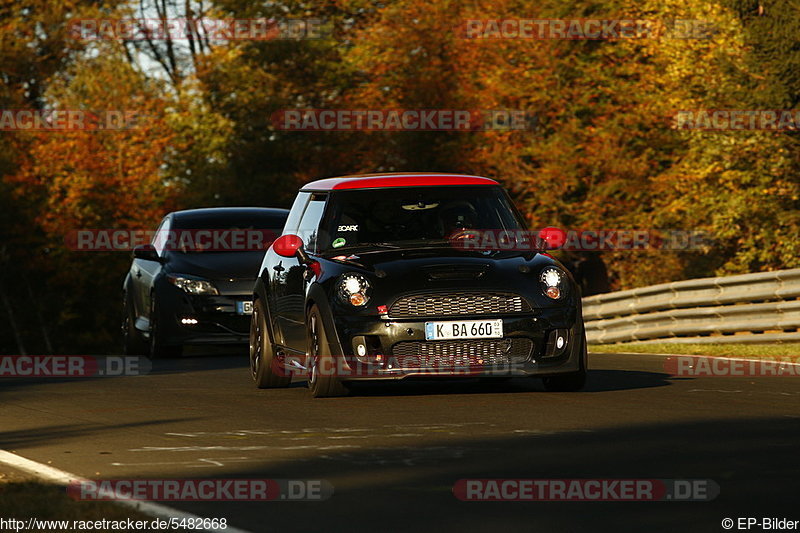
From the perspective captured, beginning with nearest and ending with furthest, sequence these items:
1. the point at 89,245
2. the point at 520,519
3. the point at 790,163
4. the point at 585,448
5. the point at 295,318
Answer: the point at 520,519 → the point at 585,448 → the point at 295,318 → the point at 790,163 → the point at 89,245

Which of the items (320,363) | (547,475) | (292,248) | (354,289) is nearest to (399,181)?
(292,248)

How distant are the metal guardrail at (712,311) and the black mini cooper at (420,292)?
888 cm

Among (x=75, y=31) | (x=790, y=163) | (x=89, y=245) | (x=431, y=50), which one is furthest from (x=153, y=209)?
(x=790, y=163)

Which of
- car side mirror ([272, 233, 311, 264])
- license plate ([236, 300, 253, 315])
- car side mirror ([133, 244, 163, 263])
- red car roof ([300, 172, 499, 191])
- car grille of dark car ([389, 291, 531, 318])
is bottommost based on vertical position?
license plate ([236, 300, 253, 315])

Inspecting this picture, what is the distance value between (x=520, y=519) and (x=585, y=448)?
6.82 feet

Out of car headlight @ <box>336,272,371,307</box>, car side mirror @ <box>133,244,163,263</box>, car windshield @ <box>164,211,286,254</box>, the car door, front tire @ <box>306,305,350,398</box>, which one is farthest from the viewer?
car windshield @ <box>164,211,286,254</box>

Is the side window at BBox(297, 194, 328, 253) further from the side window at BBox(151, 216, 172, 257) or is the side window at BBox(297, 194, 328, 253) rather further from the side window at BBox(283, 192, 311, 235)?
the side window at BBox(151, 216, 172, 257)

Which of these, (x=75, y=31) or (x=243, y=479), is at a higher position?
(x=75, y=31)

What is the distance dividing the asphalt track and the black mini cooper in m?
0.29

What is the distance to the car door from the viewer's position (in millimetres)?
12320

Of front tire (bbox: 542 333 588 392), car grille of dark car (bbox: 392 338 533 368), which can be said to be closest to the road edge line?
car grille of dark car (bbox: 392 338 533 368)

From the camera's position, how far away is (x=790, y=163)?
128 ft

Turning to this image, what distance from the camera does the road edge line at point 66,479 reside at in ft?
22.0

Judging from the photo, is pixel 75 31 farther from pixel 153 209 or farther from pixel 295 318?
pixel 295 318
